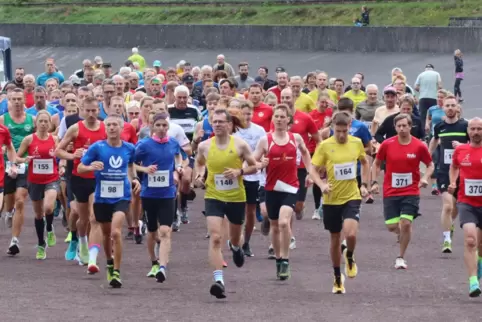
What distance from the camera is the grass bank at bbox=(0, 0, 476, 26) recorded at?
154 ft

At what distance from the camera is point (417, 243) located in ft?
56.3

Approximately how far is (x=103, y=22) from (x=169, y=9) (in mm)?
2714

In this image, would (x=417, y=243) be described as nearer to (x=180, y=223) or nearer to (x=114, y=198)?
(x=180, y=223)

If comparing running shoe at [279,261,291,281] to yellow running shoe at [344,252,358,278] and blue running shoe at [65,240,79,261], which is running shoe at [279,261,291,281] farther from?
blue running shoe at [65,240,79,261]

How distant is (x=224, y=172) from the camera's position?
42.9 ft

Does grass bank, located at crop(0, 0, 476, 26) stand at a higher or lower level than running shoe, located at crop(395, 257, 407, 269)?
lower

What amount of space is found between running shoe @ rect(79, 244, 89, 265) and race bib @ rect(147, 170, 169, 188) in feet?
5.53

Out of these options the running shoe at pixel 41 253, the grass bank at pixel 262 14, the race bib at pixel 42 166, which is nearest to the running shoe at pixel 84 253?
the running shoe at pixel 41 253

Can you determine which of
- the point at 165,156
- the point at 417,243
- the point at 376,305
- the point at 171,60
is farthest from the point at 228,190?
the point at 171,60

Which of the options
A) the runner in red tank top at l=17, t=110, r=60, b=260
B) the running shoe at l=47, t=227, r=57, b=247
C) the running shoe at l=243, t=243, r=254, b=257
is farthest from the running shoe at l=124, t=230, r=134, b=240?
the running shoe at l=243, t=243, r=254, b=257

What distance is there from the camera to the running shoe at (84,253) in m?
14.9

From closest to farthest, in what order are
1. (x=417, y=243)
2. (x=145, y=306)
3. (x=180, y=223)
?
1. (x=145, y=306)
2. (x=417, y=243)
3. (x=180, y=223)

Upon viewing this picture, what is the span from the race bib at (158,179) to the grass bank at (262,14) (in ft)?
108

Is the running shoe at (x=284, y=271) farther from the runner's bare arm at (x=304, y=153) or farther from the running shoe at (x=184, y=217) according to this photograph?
the running shoe at (x=184, y=217)
